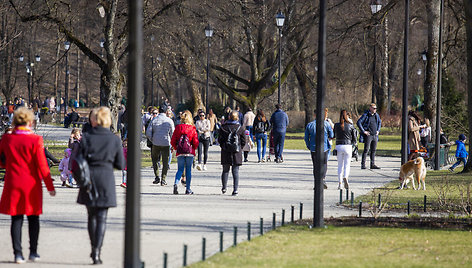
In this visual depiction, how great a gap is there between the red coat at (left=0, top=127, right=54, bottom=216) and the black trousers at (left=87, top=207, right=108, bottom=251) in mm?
554

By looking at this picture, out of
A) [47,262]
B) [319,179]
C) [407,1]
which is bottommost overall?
[47,262]

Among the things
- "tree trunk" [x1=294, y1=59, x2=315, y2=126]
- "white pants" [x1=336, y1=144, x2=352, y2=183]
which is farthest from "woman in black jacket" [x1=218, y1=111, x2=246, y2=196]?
"tree trunk" [x1=294, y1=59, x2=315, y2=126]

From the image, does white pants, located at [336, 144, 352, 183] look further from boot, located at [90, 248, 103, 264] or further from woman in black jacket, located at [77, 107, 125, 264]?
boot, located at [90, 248, 103, 264]

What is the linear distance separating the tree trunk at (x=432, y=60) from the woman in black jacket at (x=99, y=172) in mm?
22713

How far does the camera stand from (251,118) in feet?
95.0

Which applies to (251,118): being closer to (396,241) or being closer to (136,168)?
(396,241)

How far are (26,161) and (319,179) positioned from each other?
4.34m

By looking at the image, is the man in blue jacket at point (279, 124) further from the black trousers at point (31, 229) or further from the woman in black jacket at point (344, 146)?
the black trousers at point (31, 229)

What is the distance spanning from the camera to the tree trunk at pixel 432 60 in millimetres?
30266

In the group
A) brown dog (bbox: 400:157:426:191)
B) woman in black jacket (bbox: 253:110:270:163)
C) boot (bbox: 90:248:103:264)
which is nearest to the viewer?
boot (bbox: 90:248:103:264)

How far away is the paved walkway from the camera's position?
31.0 feet

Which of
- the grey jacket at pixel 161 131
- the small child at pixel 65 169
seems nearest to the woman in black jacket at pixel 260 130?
the grey jacket at pixel 161 131

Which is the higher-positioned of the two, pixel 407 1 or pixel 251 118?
pixel 407 1

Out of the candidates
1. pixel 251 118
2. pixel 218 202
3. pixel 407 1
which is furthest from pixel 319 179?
pixel 251 118
